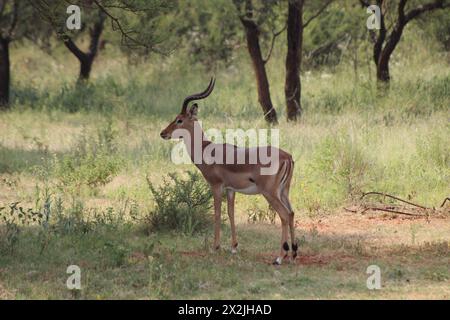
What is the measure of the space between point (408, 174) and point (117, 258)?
5.19 m

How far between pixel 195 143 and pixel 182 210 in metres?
1.25

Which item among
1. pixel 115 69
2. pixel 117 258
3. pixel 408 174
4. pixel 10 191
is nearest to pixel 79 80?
pixel 115 69

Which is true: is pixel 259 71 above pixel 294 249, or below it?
above

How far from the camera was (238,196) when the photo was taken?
11.3 m

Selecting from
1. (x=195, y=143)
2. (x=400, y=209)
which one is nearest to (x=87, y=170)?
(x=195, y=143)

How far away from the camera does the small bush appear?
31.6 feet

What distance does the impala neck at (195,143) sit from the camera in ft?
28.1

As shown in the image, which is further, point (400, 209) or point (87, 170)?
point (87, 170)

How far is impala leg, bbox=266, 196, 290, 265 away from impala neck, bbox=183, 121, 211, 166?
0.88m

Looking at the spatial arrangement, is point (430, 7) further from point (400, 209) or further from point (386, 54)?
point (400, 209)

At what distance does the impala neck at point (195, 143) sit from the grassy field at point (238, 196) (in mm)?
912

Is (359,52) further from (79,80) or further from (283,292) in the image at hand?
(283,292)

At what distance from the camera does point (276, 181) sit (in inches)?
317
